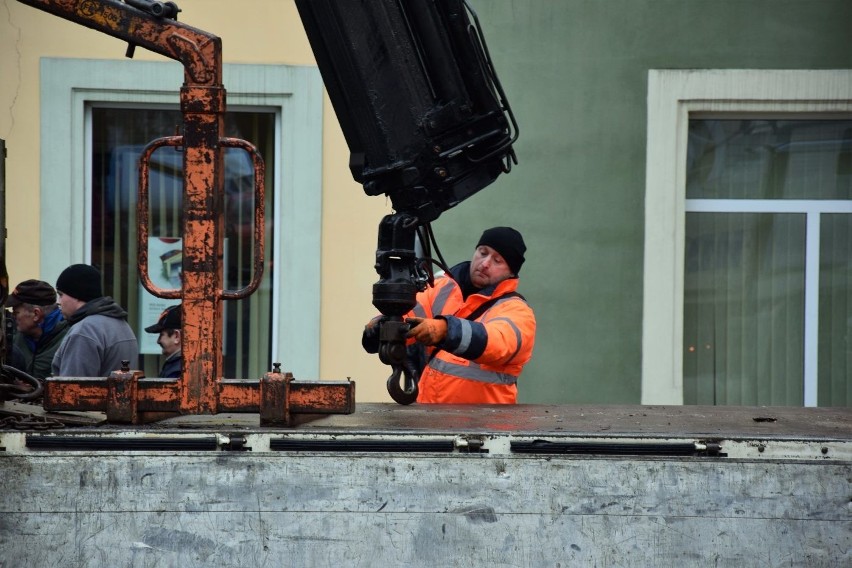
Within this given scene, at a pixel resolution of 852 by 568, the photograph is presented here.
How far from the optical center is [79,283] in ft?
19.4

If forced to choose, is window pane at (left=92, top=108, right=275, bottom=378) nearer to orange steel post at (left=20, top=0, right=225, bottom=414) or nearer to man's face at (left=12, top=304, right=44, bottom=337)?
man's face at (left=12, top=304, right=44, bottom=337)

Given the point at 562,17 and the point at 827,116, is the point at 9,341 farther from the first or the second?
the point at 827,116

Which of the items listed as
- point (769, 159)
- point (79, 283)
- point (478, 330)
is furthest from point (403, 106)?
point (769, 159)

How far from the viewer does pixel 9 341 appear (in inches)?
251

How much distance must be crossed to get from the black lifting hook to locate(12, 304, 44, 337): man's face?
279 centimetres

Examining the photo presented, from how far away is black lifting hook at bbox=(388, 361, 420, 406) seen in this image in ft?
13.4

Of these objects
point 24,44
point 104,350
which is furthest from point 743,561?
point 24,44

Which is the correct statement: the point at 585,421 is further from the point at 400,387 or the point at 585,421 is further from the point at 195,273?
the point at 195,273

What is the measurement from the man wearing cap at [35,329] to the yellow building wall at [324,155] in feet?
3.16

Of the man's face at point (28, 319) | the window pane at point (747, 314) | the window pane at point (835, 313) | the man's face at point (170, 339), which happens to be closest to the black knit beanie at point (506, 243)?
the man's face at point (170, 339)

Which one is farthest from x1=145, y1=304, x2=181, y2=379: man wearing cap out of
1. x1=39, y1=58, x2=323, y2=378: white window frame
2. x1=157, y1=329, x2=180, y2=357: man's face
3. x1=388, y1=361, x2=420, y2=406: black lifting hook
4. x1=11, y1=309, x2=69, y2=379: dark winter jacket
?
x1=388, y1=361, x2=420, y2=406: black lifting hook

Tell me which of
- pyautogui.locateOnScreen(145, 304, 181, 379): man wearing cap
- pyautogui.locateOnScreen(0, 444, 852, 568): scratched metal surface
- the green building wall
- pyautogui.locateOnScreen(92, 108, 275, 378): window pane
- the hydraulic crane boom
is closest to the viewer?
pyautogui.locateOnScreen(0, 444, 852, 568): scratched metal surface

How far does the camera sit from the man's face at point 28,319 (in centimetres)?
620

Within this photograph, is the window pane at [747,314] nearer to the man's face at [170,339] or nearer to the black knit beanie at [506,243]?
the black knit beanie at [506,243]
